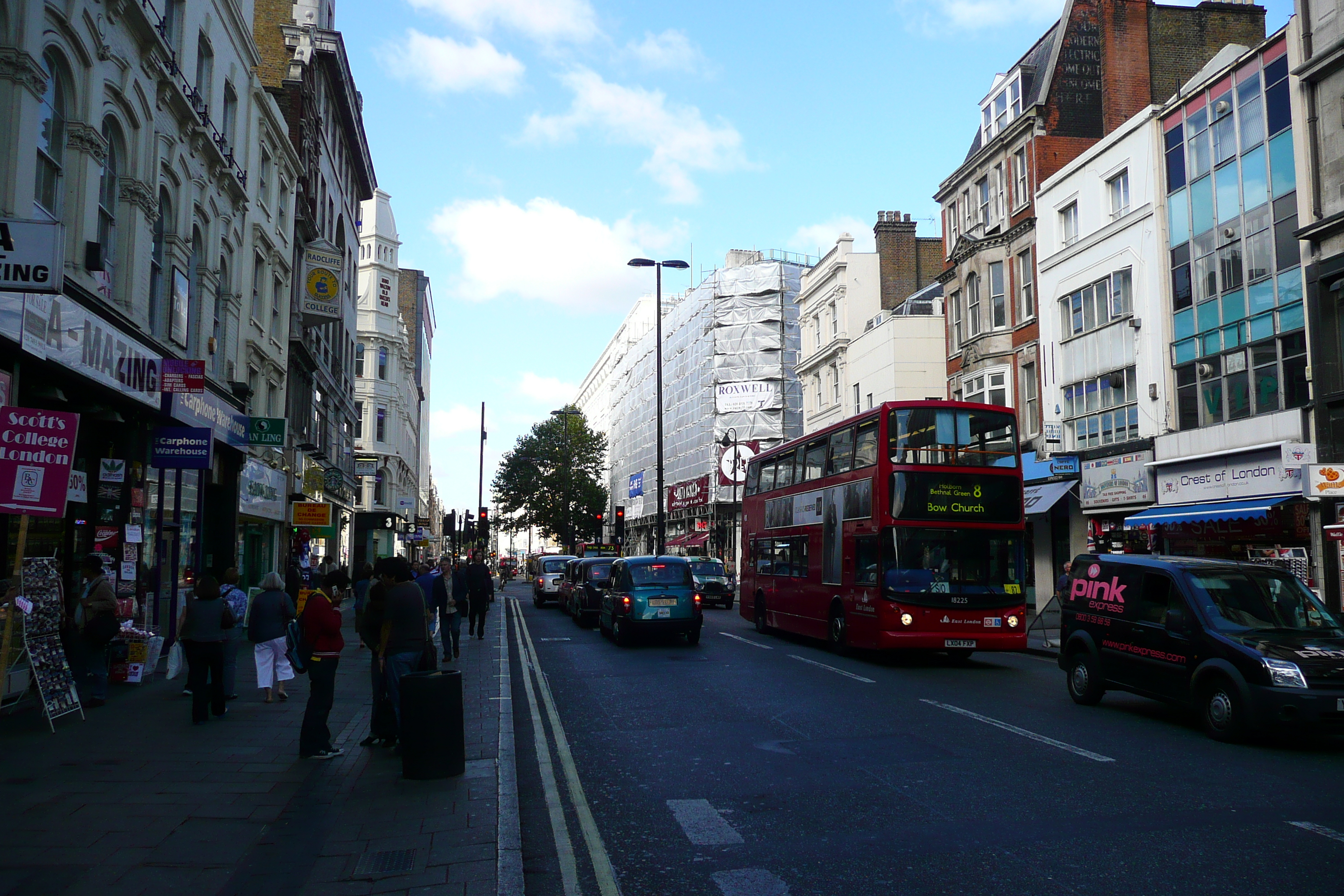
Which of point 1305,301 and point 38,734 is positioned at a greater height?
point 1305,301

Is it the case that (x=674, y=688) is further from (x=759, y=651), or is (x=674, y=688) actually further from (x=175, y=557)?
(x=175, y=557)

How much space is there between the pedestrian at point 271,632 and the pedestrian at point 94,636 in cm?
149

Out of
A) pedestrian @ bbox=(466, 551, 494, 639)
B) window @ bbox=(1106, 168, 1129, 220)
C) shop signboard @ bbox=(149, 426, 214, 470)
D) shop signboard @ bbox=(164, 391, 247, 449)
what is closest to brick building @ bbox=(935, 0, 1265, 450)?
window @ bbox=(1106, 168, 1129, 220)

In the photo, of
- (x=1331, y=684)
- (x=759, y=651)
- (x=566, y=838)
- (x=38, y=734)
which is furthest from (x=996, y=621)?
(x=38, y=734)

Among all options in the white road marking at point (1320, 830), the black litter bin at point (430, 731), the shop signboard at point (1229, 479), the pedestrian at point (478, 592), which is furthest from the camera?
the pedestrian at point (478, 592)

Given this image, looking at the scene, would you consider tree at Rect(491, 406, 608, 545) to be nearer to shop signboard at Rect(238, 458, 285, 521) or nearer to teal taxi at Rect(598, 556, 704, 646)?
shop signboard at Rect(238, 458, 285, 521)

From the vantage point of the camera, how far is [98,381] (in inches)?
540

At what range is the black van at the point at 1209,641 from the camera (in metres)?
9.52

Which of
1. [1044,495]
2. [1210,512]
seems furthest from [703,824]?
[1044,495]

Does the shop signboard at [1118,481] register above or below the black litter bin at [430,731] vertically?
above

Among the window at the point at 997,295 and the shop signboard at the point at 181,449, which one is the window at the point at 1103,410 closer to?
the window at the point at 997,295

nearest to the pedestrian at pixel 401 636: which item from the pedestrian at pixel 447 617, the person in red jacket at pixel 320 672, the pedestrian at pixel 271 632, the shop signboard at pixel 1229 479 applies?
the person in red jacket at pixel 320 672

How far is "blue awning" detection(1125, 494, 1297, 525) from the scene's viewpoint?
21.2 meters

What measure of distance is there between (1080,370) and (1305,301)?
315 inches
